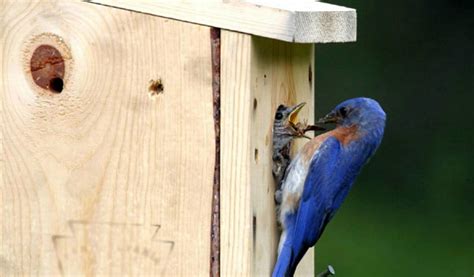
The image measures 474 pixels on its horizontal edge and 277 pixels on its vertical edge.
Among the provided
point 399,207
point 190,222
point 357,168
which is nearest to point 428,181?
point 399,207

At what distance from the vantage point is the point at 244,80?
4.38 meters

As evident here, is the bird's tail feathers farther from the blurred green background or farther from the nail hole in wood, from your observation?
the blurred green background

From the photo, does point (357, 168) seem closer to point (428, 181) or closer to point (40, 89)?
point (40, 89)

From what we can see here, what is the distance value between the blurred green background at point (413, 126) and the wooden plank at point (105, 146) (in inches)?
156

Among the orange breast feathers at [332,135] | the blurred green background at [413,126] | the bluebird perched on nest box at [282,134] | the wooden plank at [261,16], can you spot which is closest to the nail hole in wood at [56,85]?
the wooden plank at [261,16]

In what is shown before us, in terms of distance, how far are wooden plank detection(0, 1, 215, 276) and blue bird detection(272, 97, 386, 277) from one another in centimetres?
38

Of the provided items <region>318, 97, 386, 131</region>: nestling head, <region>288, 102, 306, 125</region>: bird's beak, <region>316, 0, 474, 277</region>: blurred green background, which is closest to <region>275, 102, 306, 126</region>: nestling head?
<region>288, 102, 306, 125</region>: bird's beak

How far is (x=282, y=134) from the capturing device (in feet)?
15.6

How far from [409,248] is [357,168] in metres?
3.65

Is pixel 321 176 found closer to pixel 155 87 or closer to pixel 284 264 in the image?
pixel 284 264

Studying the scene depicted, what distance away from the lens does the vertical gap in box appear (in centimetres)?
439

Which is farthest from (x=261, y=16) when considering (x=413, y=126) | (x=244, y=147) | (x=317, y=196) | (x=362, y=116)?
(x=413, y=126)

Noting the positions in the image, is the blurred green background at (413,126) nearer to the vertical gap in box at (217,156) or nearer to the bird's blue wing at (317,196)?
the bird's blue wing at (317,196)

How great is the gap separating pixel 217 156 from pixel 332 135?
2.20 ft
